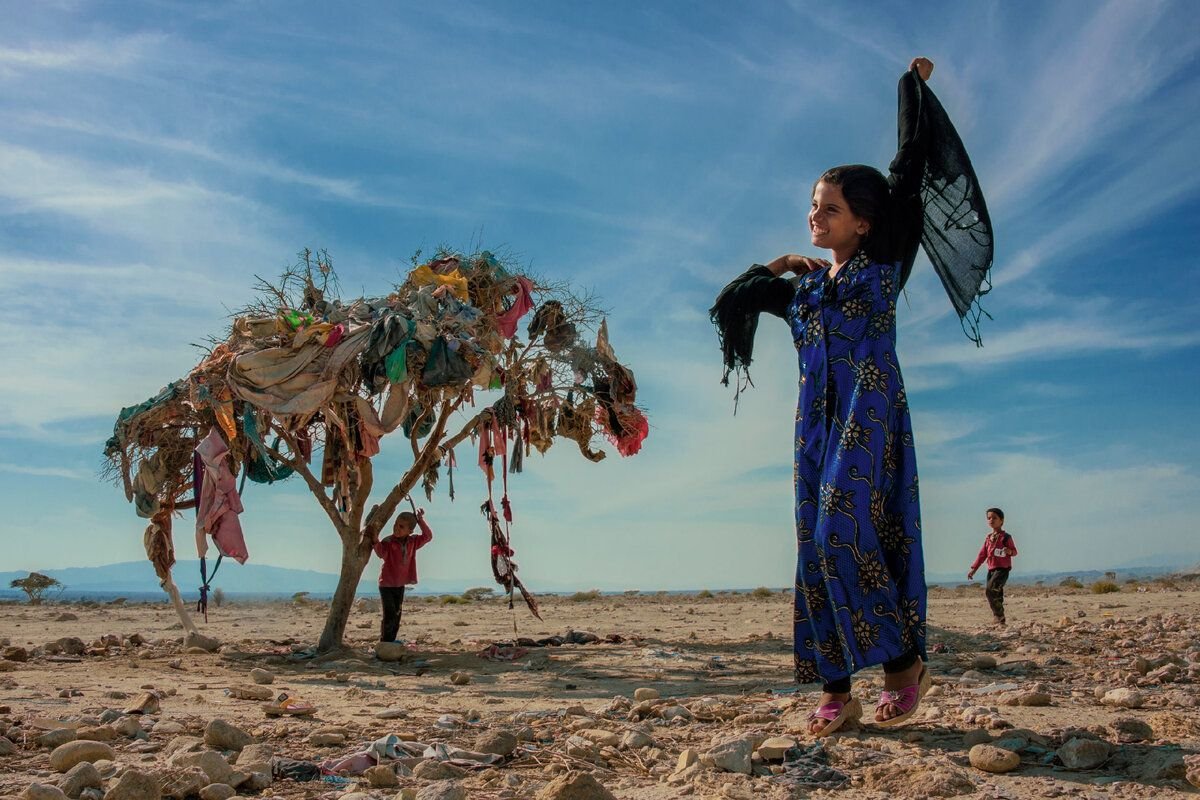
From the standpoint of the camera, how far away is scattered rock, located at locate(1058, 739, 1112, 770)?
10.6 ft

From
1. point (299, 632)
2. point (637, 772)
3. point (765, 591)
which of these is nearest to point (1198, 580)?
point (765, 591)

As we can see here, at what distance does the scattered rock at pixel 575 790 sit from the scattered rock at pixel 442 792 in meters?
0.26

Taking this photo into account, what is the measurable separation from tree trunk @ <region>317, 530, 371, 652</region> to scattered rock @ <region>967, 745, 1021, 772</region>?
8.06 m

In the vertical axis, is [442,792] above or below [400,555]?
below

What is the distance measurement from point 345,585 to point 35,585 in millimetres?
22135

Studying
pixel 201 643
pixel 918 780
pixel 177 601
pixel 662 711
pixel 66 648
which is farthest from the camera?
pixel 177 601

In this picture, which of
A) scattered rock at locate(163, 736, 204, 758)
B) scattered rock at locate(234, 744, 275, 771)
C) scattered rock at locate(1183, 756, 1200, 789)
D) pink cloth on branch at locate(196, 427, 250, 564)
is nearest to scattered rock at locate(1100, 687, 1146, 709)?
scattered rock at locate(1183, 756, 1200, 789)

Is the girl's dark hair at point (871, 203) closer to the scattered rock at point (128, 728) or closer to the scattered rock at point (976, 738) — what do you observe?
the scattered rock at point (976, 738)

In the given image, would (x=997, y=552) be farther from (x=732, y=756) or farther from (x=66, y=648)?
(x=66, y=648)

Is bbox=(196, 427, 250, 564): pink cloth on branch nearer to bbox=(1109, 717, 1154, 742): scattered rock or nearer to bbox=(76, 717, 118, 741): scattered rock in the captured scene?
bbox=(76, 717, 118, 741): scattered rock

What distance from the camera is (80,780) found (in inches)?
129

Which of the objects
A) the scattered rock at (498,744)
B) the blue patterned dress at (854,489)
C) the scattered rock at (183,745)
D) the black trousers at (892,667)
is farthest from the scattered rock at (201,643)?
the black trousers at (892,667)

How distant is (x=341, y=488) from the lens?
1059 cm

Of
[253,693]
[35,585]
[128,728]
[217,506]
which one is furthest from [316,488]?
[35,585]
